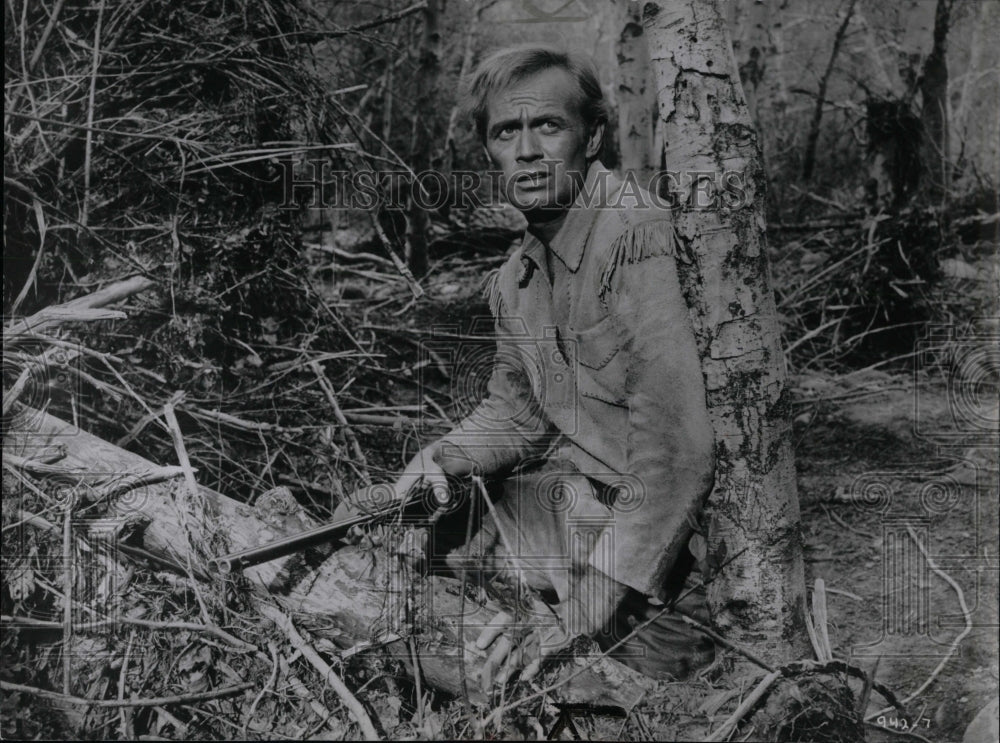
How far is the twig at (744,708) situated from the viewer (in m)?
1.86

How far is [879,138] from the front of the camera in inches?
112

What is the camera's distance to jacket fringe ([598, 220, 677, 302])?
1.95 m

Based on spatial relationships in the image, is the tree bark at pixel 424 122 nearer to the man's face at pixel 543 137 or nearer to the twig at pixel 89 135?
the man's face at pixel 543 137

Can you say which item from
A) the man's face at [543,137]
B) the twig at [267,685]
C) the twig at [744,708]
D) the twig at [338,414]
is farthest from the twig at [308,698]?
the man's face at [543,137]

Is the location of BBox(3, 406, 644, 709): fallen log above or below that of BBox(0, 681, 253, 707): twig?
above

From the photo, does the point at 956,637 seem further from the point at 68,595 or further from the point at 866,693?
the point at 68,595

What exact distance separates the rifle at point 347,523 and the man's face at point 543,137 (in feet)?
2.96

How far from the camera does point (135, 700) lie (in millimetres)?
2080

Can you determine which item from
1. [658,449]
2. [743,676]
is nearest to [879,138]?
[658,449]

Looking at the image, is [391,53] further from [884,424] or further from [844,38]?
[884,424]

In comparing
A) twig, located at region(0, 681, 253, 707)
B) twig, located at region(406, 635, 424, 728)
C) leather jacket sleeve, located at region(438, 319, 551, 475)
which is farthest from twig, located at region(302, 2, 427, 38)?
twig, located at region(0, 681, 253, 707)

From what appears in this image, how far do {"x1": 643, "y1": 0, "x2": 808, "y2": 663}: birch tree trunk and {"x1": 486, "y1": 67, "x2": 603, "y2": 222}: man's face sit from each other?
23 cm

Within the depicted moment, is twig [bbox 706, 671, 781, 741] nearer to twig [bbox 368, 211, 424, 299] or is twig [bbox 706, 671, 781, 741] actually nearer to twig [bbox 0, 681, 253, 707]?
twig [bbox 0, 681, 253, 707]

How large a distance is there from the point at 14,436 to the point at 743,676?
2198mm
